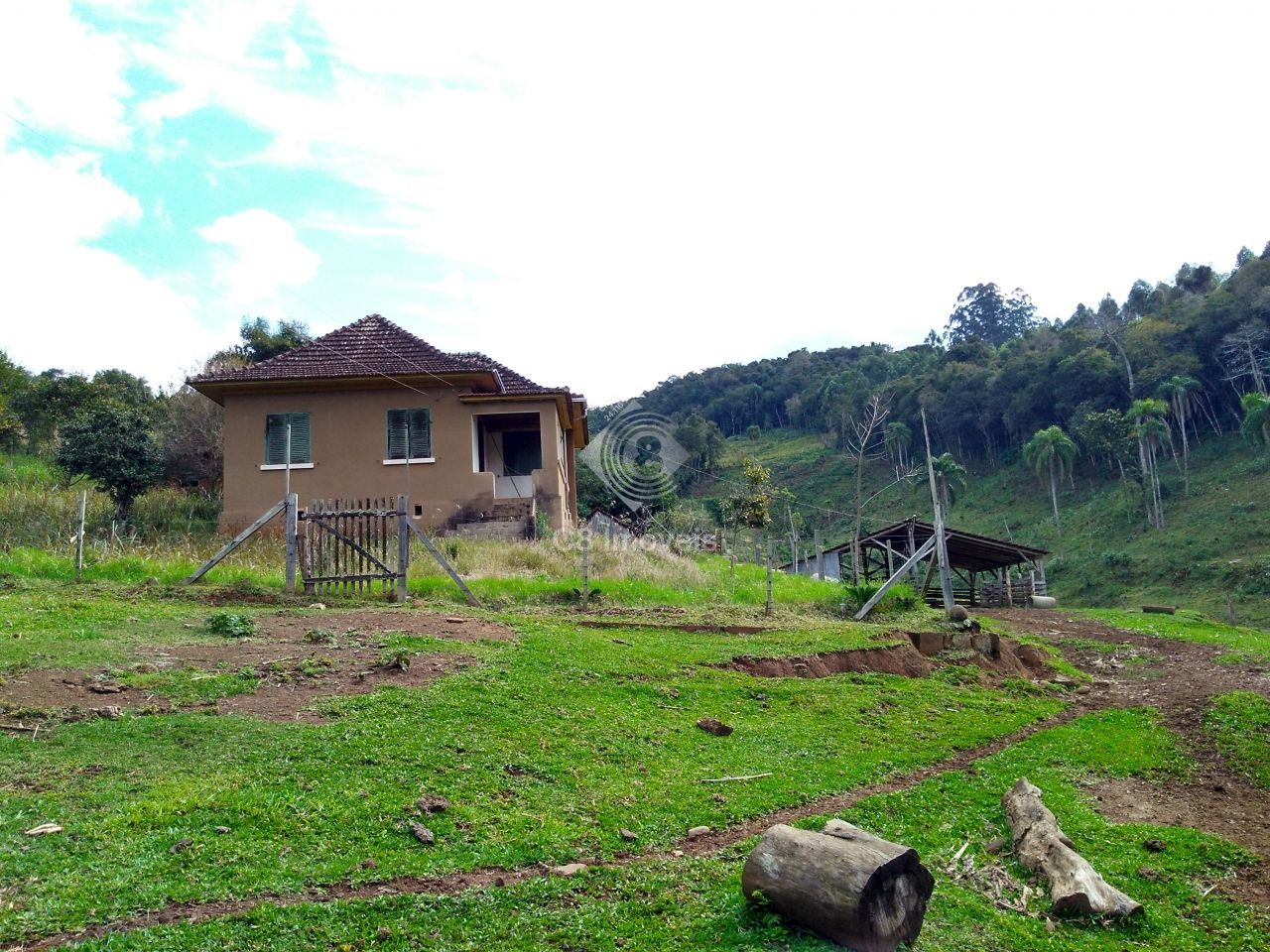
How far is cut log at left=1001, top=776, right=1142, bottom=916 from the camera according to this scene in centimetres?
595

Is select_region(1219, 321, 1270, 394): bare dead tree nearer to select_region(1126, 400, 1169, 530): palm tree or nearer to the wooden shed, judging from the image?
select_region(1126, 400, 1169, 530): palm tree

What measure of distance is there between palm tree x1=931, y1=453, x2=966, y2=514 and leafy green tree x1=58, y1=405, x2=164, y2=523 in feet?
142

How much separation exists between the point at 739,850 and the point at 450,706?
3248 mm

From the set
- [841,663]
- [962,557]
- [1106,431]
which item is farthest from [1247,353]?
[841,663]

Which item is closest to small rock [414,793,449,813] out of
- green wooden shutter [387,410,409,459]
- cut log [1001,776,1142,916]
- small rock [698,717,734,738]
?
small rock [698,717,734,738]

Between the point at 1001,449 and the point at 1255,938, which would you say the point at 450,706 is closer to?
the point at 1255,938

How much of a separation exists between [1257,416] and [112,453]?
5404cm

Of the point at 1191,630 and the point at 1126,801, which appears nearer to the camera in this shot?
the point at 1126,801

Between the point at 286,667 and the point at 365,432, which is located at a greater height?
the point at 365,432

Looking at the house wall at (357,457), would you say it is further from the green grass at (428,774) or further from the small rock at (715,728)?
the small rock at (715,728)

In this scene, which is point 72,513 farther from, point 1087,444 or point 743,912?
point 1087,444

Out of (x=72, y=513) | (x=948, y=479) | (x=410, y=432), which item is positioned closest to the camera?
(x=72, y=513)

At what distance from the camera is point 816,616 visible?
18.4m

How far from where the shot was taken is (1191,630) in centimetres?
2405
